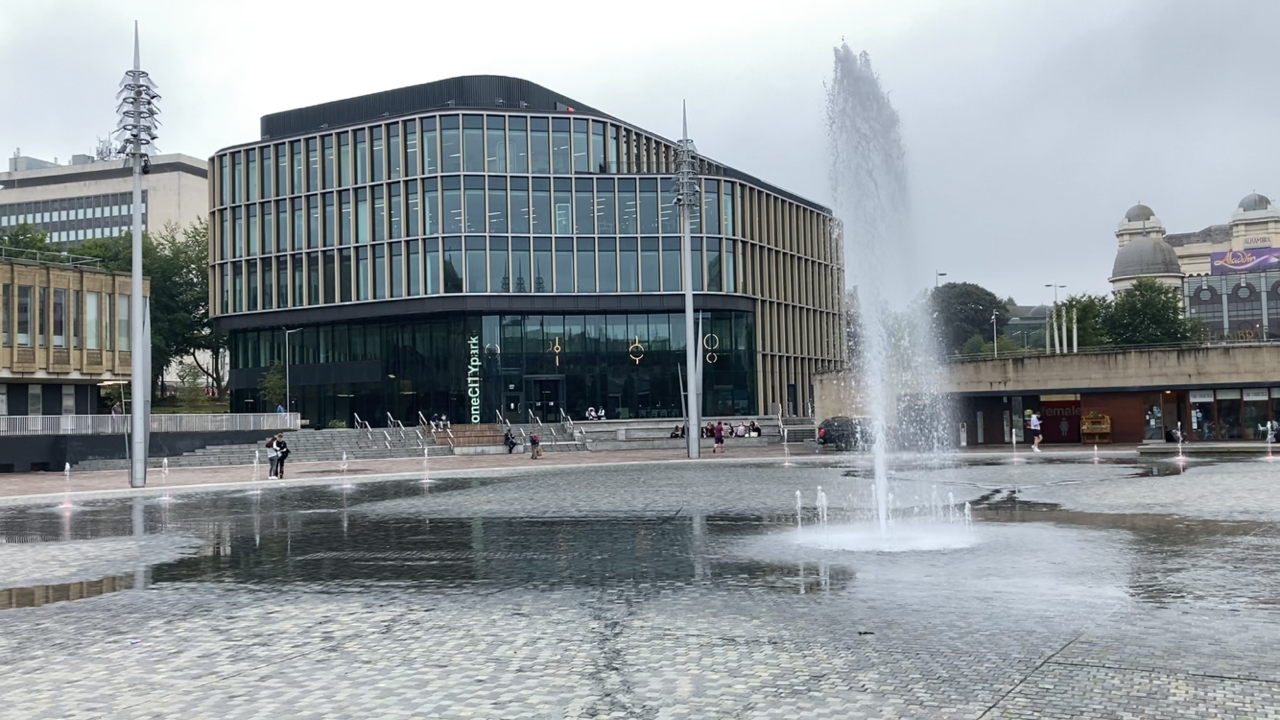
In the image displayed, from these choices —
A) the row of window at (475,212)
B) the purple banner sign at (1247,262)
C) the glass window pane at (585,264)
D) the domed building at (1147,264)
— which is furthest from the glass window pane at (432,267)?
the purple banner sign at (1247,262)

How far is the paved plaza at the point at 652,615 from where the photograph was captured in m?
7.57

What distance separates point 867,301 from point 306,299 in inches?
2265

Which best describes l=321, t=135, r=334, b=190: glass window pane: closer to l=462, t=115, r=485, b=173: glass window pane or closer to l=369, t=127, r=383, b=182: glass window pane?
l=369, t=127, r=383, b=182: glass window pane

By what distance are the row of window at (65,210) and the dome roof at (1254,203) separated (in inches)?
6816

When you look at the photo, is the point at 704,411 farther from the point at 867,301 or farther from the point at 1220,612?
the point at 1220,612

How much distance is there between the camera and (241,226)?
74375mm

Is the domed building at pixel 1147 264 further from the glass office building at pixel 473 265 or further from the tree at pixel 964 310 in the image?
the glass office building at pixel 473 265

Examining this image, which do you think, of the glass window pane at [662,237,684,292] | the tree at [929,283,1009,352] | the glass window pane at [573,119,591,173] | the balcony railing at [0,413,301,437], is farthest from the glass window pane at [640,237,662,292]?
the tree at [929,283,1009,352]

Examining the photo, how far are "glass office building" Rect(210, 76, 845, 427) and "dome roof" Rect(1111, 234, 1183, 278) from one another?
104 meters

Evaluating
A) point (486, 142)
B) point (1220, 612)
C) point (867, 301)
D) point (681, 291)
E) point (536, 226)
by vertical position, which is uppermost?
point (486, 142)

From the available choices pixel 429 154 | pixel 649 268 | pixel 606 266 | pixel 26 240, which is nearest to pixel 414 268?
pixel 429 154

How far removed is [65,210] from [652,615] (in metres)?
155

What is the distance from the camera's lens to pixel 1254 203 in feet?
582

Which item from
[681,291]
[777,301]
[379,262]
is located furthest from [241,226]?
[777,301]
